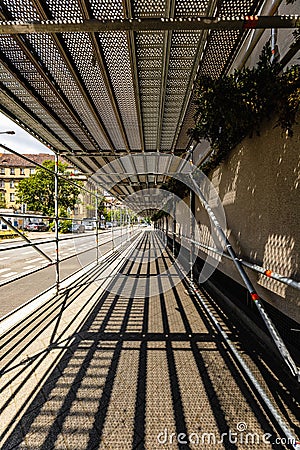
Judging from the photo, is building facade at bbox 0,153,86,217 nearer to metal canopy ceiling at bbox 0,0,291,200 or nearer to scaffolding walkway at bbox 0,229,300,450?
metal canopy ceiling at bbox 0,0,291,200

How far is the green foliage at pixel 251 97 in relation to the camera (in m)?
1.87

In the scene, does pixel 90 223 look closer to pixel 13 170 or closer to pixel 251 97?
pixel 13 170

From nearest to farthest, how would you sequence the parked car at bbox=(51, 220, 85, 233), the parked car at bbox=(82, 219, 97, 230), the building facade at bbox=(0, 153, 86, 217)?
the building facade at bbox=(0, 153, 86, 217), the parked car at bbox=(82, 219, 97, 230), the parked car at bbox=(51, 220, 85, 233)

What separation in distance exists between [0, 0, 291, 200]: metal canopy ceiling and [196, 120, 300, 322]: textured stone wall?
92 centimetres

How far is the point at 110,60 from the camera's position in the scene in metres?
2.66

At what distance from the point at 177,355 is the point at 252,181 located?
1.91 meters

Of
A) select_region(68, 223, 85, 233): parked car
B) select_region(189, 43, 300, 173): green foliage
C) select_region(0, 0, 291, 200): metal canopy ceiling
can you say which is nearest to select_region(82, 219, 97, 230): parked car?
select_region(68, 223, 85, 233): parked car

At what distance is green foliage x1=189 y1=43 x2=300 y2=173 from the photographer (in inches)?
73.6

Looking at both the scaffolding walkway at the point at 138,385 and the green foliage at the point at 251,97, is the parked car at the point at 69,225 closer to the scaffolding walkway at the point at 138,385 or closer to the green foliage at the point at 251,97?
the scaffolding walkway at the point at 138,385

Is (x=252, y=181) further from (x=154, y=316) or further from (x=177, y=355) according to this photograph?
(x=154, y=316)

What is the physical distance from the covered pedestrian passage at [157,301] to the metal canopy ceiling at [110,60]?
2 cm

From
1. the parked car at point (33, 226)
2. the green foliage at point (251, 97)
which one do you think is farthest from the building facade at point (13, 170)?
the green foliage at point (251, 97)

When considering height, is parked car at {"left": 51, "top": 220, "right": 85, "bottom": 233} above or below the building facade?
below

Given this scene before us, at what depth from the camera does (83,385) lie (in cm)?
222
